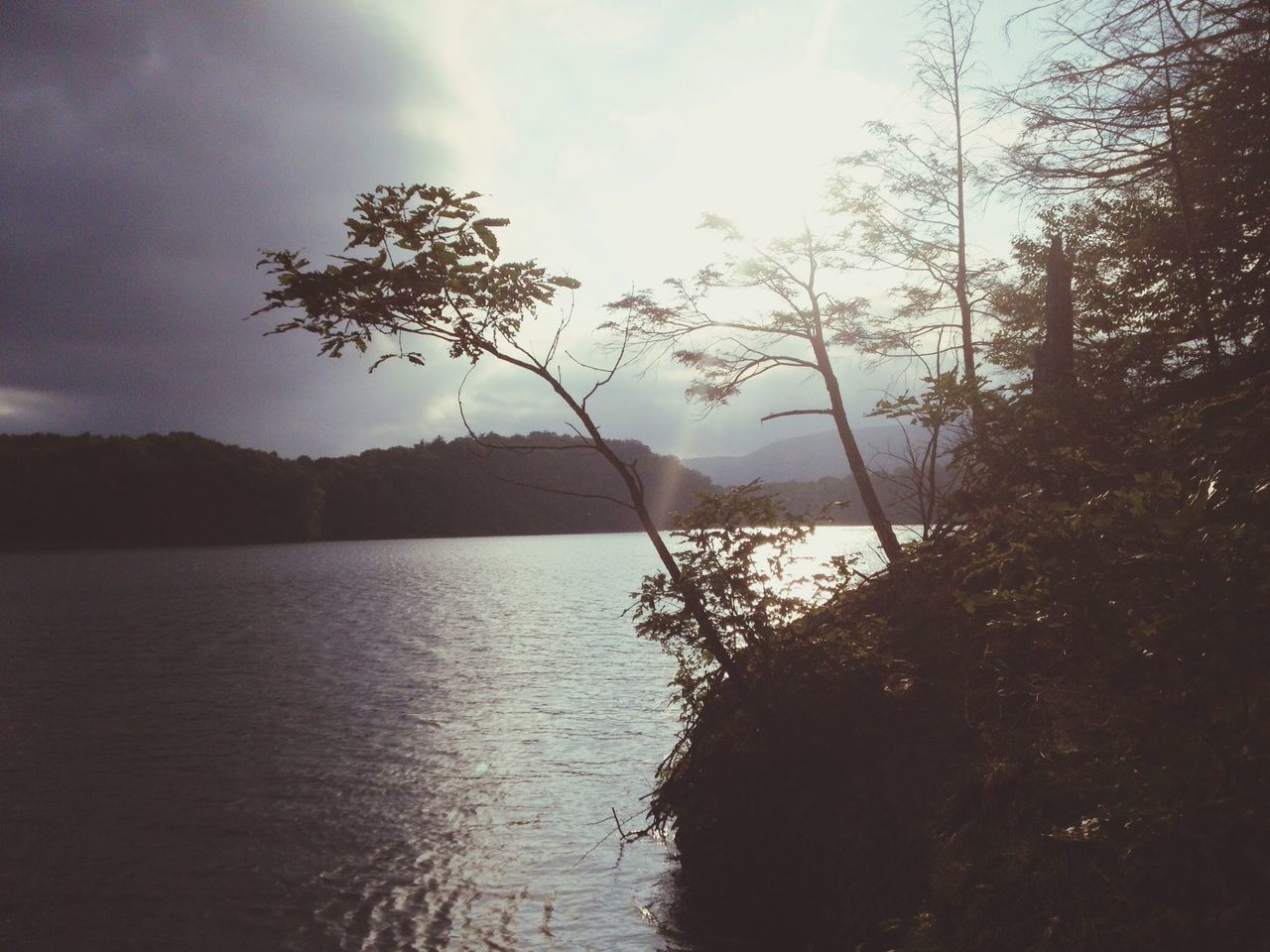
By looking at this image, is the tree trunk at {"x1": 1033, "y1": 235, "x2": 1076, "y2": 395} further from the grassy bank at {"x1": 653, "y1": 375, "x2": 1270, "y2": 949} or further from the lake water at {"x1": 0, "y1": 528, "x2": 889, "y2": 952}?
the lake water at {"x1": 0, "y1": 528, "x2": 889, "y2": 952}

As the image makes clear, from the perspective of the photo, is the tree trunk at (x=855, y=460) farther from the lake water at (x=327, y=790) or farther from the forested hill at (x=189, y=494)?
the forested hill at (x=189, y=494)

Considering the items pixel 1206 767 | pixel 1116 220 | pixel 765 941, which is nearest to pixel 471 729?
pixel 765 941

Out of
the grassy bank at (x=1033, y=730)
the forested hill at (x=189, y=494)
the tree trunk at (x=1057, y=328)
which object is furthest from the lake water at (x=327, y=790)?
the forested hill at (x=189, y=494)

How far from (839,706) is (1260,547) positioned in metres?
5.04

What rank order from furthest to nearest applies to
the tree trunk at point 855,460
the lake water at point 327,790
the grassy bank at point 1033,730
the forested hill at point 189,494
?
the forested hill at point 189,494 < the tree trunk at point 855,460 < the lake water at point 327,790 < the grassy bank at point 1033,730

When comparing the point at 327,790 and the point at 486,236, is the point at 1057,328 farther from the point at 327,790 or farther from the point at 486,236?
the point at 327,790

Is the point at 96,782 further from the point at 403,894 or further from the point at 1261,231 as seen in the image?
the point at 1261,231

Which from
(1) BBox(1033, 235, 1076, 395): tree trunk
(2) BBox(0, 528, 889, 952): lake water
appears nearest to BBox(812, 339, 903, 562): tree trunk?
(1) BBox(1033, 235, 1076, 395): tree trunk

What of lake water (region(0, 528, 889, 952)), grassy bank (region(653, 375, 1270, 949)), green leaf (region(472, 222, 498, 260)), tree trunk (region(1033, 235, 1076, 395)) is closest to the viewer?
grassy bank (region(653, 375, 1270, 949))

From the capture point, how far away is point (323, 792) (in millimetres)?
13930

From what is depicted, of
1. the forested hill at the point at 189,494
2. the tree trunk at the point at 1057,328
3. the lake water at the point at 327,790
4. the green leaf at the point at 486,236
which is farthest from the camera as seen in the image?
the forested hill at the point at 189,494

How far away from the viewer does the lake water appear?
9.28 meters

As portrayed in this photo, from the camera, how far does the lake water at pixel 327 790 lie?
9.28m

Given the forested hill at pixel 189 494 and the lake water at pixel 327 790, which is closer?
the lake water at pixel 327 790
